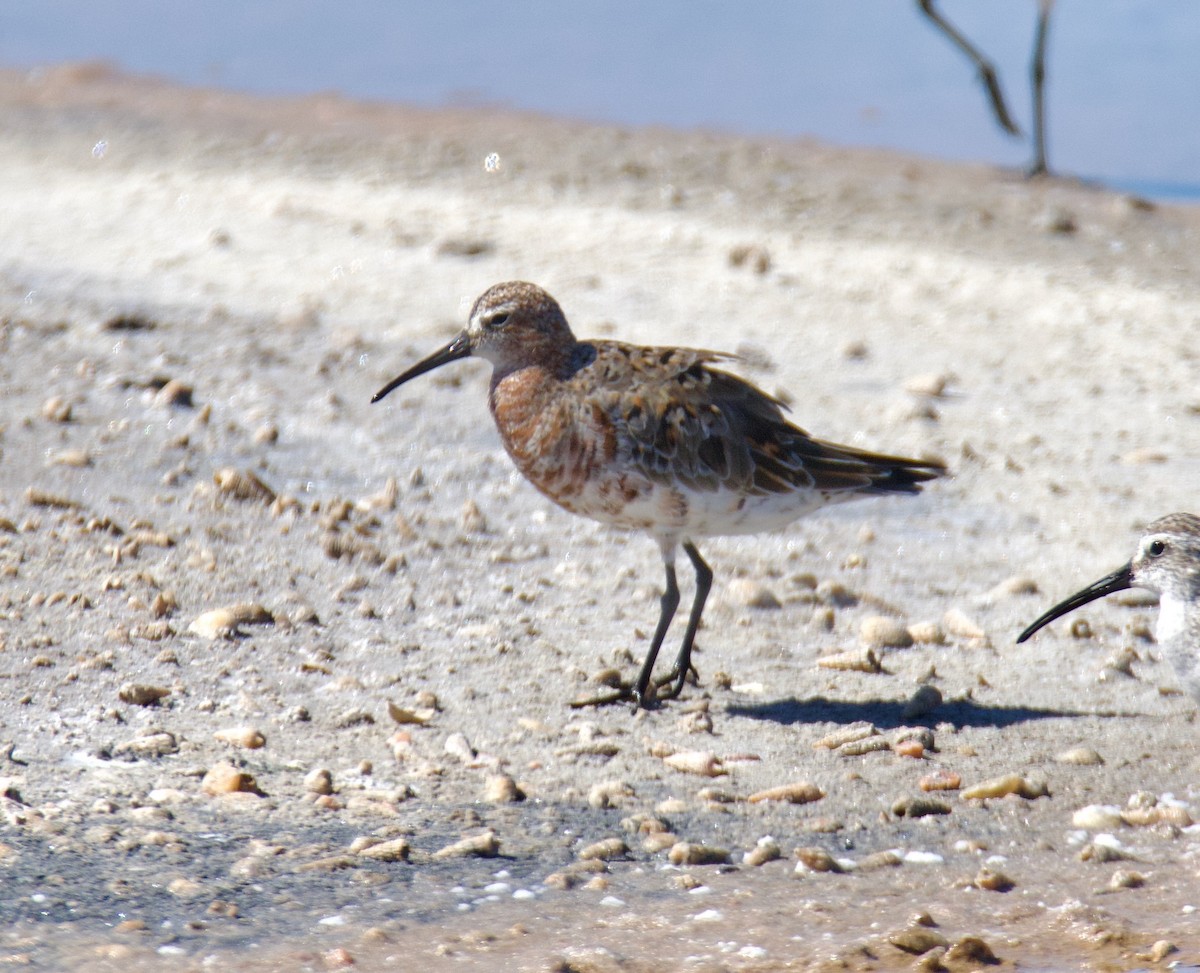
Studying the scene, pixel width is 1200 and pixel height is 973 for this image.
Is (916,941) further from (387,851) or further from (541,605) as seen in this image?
(541,605)

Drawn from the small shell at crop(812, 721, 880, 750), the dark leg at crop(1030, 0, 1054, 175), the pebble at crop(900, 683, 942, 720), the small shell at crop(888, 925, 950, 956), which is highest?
the dark leg at crop(1030, 0, 1054, 175)

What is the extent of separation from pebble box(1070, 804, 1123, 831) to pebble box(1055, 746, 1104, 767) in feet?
1.05

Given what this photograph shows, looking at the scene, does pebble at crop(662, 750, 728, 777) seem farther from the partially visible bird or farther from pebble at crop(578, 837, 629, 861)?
the partially visible bird

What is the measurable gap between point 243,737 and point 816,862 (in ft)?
6.06

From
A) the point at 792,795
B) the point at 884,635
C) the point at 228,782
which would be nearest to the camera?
the point at 228,782

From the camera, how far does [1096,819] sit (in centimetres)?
524

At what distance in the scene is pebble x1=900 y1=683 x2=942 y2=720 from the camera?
A: 5926 mm

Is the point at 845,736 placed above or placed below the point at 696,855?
above

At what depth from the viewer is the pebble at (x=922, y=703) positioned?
5926 mm

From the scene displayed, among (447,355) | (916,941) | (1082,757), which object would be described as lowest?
(916,941)

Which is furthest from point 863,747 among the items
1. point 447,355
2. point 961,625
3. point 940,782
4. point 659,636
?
point 447,355

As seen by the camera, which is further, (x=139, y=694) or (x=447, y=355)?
(x=447, y=355)

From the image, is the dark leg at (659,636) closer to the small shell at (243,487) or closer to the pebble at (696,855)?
the pebble at (696,855)

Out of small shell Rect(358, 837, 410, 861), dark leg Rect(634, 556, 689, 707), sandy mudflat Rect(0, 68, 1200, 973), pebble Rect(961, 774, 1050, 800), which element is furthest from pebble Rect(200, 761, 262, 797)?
pebble Rect(961, 774, 1050, 800)
